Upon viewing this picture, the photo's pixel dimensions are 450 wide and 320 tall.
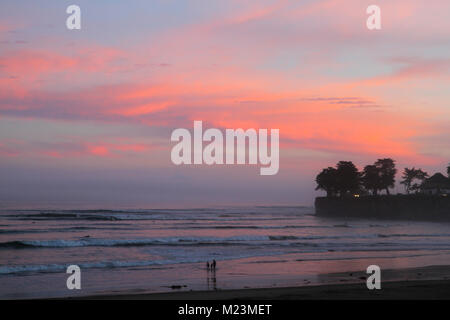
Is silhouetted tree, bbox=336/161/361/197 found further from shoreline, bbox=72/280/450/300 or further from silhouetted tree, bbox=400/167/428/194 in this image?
shoreline, bbox=72/280/450/300

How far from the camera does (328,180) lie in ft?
370

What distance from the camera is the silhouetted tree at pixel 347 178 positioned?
111500mm

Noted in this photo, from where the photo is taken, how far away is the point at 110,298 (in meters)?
17.5

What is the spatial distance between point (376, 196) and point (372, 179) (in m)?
11.6

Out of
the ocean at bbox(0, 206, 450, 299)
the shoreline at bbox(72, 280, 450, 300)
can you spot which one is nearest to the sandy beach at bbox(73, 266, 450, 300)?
the shoreline at bbox(72, 280, 450, 300)

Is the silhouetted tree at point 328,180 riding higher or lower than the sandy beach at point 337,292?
higher

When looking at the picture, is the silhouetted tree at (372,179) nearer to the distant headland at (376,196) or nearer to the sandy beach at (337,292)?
the distant headland at (376,196)

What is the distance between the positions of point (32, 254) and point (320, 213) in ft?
261

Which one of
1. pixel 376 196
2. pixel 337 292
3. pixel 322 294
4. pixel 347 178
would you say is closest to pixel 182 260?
pixel 337 292

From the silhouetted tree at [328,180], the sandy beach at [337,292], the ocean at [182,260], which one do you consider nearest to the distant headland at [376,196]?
the silhouetted tree at [328,180]

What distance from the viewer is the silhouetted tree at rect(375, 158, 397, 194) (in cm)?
10894

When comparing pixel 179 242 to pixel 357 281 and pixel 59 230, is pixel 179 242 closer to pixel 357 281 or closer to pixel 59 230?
pixel 59 230

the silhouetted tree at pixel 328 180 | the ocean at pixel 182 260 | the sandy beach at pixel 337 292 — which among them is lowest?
the ocean at pixel 182 260
